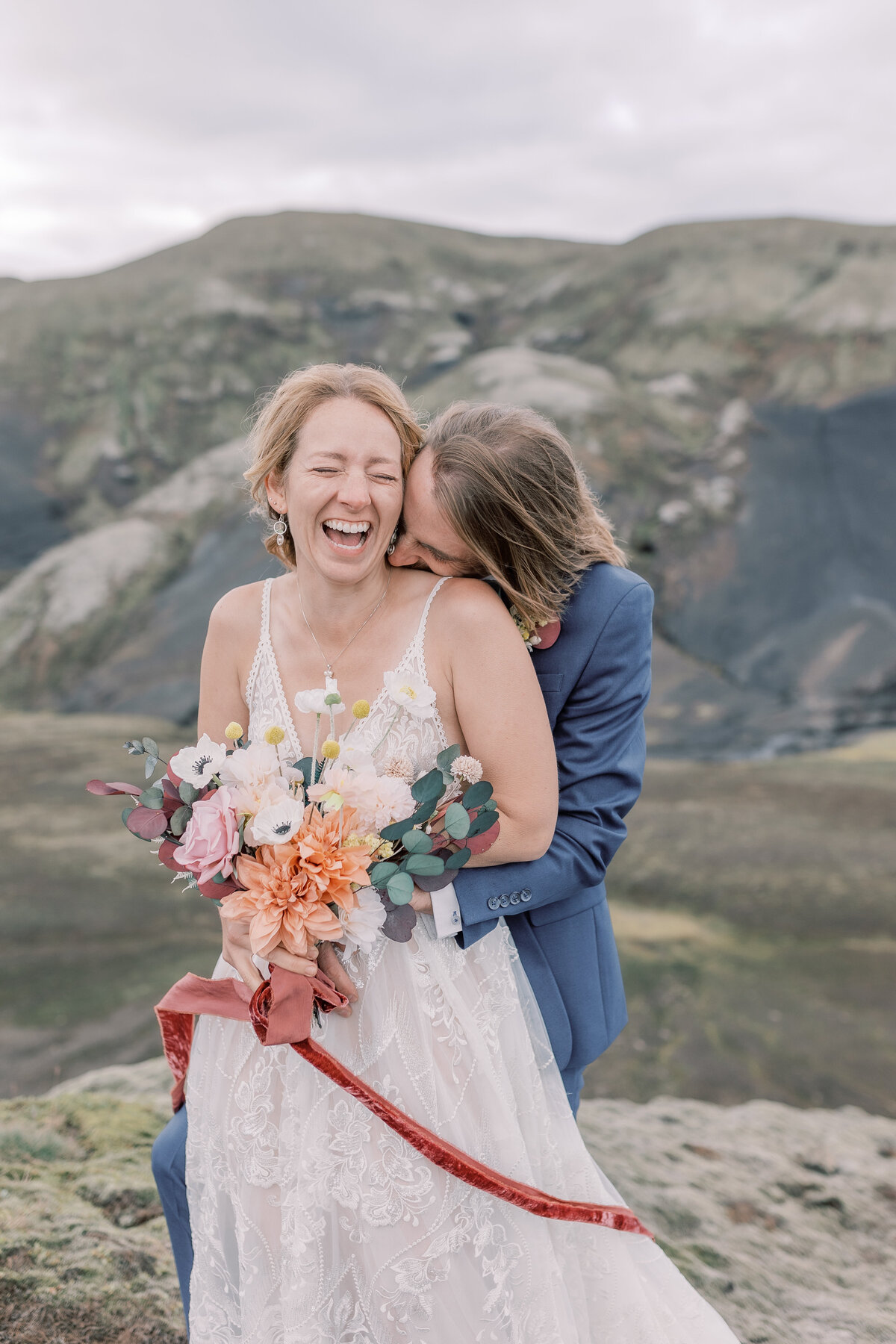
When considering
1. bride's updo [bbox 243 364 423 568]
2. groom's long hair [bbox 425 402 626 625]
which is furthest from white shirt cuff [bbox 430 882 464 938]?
bride's updo [bbox 243 364 423 568]

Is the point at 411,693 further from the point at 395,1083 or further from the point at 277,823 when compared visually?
the point at 395,1083

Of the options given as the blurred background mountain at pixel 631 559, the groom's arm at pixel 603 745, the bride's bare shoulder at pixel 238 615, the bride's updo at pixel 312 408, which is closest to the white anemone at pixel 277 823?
the groom's arm at pixel 603 745

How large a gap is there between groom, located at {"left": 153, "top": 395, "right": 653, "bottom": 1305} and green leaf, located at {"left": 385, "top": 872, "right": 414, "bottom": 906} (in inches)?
14.5

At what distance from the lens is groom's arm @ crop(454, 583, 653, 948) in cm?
206

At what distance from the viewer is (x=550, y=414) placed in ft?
38.7

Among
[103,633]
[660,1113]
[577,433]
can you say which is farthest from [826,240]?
[660,1113]

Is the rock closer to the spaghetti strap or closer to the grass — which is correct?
the grass

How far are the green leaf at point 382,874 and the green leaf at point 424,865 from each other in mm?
27

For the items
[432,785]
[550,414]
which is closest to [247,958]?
[432,785]

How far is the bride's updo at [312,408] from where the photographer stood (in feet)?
6.86

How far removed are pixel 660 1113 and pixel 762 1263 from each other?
2.98ft

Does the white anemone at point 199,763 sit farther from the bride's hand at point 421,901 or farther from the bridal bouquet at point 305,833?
the bride's hand at point 421,901

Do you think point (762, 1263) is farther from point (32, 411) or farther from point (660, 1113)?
point (32, 411)

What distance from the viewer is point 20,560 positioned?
13297 millimetres
